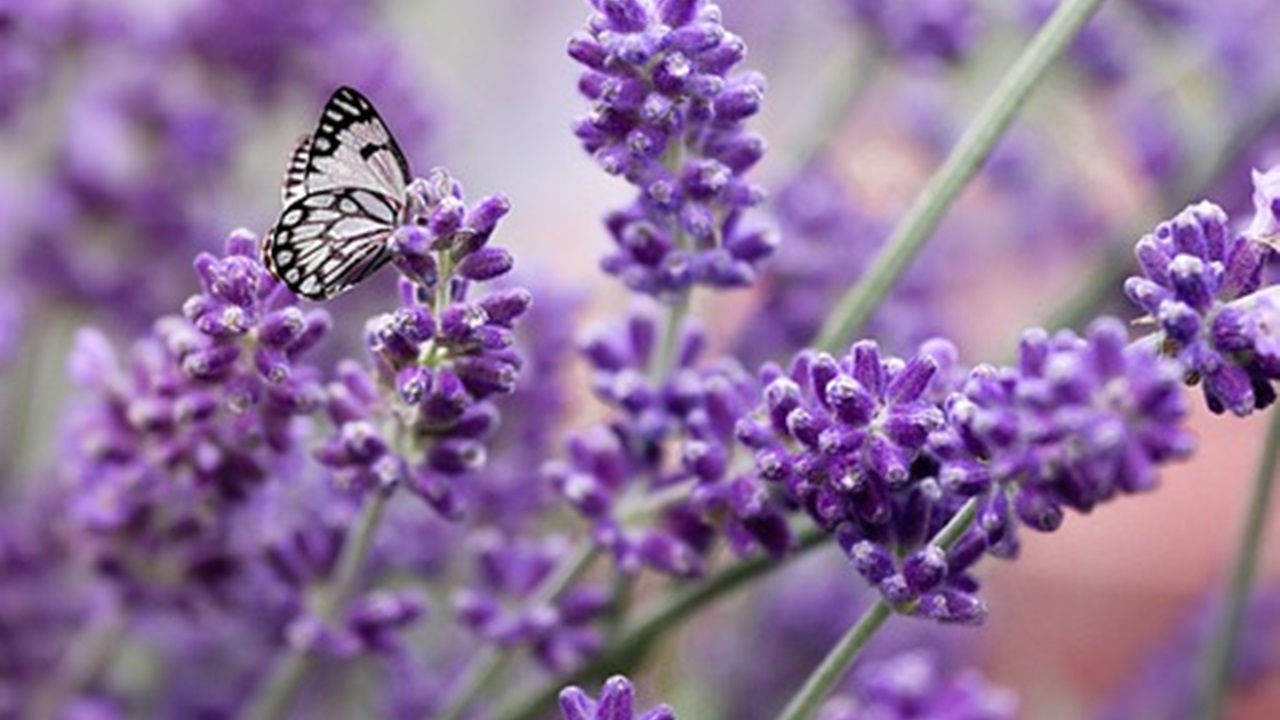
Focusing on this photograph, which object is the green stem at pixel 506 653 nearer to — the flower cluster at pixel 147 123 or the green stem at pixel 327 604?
the green stem at pixel 327 604

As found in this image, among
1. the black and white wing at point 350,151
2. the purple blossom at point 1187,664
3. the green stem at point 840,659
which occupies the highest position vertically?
the black and white wing at point 350,151

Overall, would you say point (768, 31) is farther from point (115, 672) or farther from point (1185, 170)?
point (115, 672)

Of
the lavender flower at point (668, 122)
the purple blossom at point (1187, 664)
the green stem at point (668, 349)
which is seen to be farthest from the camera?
the purple blossom at point (1187, 664)

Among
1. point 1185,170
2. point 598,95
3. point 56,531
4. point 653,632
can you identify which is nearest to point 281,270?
point 598,95


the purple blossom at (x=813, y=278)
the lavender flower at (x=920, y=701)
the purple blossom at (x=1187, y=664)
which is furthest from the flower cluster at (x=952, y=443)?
the purple blossom at (x=1187, y=664)

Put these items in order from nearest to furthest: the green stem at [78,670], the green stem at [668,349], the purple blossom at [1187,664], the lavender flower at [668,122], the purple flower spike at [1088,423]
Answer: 1. the purple flower spike at [1088,423]
2. the lavender flower at [668,122]
3. the green stem at [668,349]
4. the green stem at [78,670]
5. the purple blossom at [1187,664]

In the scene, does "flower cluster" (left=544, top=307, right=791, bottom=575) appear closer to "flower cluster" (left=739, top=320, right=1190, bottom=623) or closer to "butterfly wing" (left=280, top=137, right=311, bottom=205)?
"flower cluster" (left=739, top=320, right=1190, bottom=623)

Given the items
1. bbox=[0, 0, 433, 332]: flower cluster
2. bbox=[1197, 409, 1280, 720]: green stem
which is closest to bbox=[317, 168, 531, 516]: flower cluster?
bbox=[1197, 409, 1280, 720]: green stem
